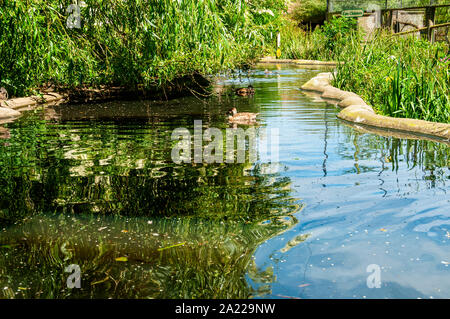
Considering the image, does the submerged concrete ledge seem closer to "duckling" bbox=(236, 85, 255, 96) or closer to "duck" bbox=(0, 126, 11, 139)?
"duckling" bbox=(236, 85, 255, 96)

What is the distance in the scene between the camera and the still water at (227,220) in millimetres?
4238

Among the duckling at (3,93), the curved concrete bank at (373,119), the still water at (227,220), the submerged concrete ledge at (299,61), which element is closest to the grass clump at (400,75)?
the curved concrete bank at (373,119)

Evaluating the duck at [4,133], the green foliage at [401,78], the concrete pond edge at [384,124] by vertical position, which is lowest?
the duck at [4,133]

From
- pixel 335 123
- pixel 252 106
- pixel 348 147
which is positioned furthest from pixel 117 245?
pixel 252 106

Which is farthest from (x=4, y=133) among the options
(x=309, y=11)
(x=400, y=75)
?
(x=309, y=11)

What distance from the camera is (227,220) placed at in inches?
221

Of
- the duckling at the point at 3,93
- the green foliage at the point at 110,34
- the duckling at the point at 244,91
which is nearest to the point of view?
the green foliage at the point at 110,34

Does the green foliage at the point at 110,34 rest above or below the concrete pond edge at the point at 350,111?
above

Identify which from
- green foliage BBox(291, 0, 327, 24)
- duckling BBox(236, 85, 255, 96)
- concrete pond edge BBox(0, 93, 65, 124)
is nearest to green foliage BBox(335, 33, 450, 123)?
duckling BBox(236, 85, 255, 96)

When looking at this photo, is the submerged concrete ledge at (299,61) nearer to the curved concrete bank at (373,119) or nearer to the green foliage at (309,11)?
the green foliage at (309,11)

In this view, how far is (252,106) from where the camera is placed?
15242mm

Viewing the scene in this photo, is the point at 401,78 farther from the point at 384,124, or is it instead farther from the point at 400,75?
the point at 384,124

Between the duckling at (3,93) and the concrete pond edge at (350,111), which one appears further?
the duckling at (3,93)

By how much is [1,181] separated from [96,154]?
6.29ft
